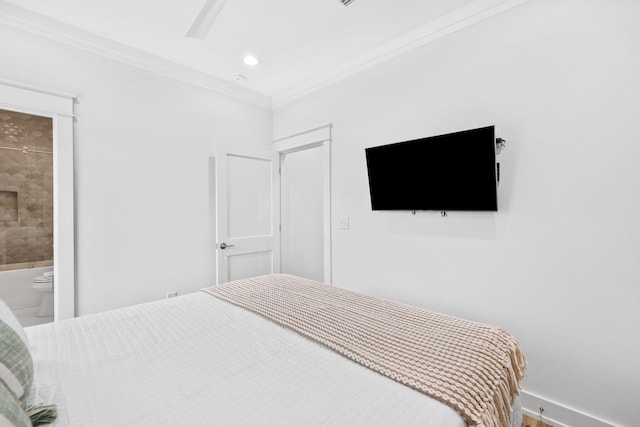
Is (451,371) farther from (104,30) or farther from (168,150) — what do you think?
(104,30)

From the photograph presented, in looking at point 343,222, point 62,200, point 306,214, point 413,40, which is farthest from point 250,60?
point 306,214

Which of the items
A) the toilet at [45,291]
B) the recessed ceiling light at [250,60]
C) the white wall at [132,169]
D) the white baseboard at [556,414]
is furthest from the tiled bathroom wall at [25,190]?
the white baseboard at [556,414]

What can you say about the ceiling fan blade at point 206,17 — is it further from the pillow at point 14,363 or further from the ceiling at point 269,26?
the pillow at point 14,363

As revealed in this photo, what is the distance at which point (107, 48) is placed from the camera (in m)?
2.38

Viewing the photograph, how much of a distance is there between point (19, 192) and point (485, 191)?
4.80 metres

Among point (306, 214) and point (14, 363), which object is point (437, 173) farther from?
point (306, 214)

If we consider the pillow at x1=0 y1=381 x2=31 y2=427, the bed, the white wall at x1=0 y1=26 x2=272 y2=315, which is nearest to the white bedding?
the bed

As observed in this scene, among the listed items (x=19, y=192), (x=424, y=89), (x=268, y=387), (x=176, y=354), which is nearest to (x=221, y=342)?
(x=176, y=354)

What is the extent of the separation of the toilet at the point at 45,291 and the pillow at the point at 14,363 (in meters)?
3.18

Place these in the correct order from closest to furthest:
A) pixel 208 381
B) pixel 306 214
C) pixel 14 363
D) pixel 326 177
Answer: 1. pixel 14 363
2. pixel 208 381
3. pixel 326 177
4. pixel 306 214

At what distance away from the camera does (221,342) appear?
1256 mm

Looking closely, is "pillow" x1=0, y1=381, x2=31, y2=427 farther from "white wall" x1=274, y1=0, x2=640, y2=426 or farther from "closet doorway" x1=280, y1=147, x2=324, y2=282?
"closet doorway" x1=280, y1=147, x2=324, y2=282

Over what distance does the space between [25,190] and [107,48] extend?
7.67ft

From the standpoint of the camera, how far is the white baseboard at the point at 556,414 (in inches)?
64.6
